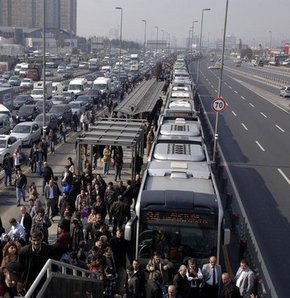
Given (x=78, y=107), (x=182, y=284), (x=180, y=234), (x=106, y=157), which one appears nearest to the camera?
(x=182, y=284)

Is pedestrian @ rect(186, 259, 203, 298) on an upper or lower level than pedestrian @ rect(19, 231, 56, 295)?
lower

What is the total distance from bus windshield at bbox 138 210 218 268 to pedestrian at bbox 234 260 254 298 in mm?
712

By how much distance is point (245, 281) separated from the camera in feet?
33.7

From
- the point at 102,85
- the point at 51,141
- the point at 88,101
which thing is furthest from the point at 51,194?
the point at 102,85

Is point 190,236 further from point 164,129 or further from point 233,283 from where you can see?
point 164,129

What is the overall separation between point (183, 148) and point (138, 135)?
372 cm

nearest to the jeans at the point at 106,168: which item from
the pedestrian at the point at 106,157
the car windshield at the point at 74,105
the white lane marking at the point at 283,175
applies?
the pedestrian at the point at 106,157

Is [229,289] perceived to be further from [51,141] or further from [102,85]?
[102,85]

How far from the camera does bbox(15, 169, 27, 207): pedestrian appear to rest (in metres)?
16.8

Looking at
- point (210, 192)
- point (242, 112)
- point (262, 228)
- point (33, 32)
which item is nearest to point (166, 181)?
point (210, 192)

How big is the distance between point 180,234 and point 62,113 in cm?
2634

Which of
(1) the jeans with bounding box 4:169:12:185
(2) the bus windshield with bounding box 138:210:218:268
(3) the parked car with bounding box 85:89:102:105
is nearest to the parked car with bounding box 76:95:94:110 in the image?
(3) the parked car with bounding box 85:89:102:105

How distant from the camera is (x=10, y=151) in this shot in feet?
78.3

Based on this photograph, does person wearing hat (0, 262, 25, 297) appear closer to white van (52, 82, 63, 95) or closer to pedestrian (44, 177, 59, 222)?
pedestrian (44, 177, 59, 222)
